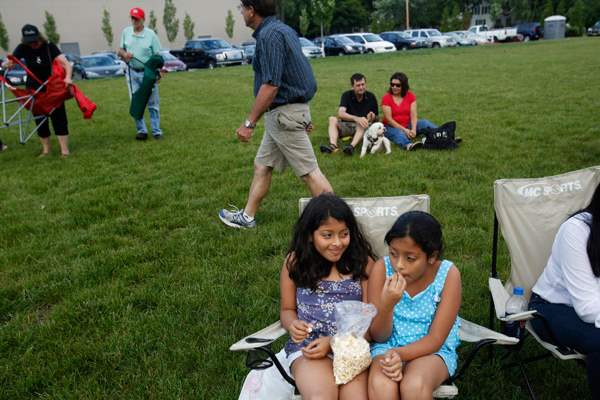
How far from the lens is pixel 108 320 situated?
10.7 feet

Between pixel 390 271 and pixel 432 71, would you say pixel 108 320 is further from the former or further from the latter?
pixel 432 71

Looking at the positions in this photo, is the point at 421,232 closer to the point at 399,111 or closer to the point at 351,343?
the point at 351,343

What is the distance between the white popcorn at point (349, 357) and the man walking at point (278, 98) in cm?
211

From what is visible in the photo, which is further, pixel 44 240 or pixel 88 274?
pixel 44 240

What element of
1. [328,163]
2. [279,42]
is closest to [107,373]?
[279,42]

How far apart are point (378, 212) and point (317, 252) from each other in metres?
0.55

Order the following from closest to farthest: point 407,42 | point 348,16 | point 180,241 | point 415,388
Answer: point 415,388 → point 180,241 → point 407,42 → point 348,16

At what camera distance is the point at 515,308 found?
8.56 ft

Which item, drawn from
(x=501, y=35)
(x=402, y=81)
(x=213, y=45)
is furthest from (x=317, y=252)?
(x=501, y=35)

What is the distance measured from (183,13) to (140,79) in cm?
3742

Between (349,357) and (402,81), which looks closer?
(349,357)

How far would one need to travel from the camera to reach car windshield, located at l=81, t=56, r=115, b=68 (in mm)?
23703

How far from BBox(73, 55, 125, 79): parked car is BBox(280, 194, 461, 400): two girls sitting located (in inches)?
910

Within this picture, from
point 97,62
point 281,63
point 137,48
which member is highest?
point 97,62
